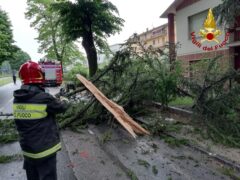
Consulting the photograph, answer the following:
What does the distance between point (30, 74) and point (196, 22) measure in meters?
14.4

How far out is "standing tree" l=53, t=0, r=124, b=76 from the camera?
1622 centimetres

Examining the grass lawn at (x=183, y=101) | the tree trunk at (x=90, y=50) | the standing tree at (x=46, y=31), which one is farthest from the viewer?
the standing tree at (x=46, y=31)

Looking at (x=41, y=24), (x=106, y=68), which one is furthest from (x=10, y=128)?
(x=41, y=24)

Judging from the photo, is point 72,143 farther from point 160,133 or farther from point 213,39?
point 213,39

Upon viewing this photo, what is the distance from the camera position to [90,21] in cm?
1688

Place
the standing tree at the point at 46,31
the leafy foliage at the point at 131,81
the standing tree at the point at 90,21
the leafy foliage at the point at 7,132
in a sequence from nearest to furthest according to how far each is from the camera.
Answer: the leafy foliage at the point at 7,132, the leafy foliage at the point at 131,81, the standing tree at the point at 90,21, the standing tree at the point at 46,31

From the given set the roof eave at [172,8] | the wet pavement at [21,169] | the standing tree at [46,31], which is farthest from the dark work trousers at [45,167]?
the standing tree at [46,31]

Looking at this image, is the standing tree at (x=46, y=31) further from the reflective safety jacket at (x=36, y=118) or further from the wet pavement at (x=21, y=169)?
the reflective safety jacket at (x=36, y=118)

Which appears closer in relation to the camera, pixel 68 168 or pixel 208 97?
pixel 68 168

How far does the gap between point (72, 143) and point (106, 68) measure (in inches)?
118

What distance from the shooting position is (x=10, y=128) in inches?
285

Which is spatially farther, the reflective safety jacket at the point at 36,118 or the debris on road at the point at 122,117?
the debris on road at the point at 122,117

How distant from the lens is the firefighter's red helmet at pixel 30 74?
2945 millimetres

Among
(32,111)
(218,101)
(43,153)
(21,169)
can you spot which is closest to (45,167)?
(43,153)
